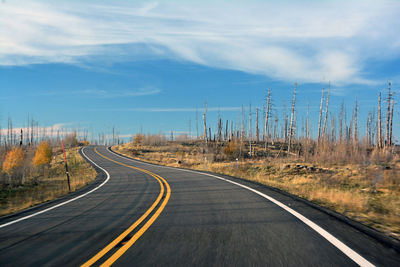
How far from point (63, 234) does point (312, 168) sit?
20771mm

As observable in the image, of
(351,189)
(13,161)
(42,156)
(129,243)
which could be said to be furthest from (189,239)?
(42,156)

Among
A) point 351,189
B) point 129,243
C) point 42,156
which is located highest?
point 129,243

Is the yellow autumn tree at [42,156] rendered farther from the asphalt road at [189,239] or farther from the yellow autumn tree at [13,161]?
the asphalt road at [189,239]

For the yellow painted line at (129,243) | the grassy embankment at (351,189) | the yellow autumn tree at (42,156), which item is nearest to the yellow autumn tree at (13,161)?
the yellow autumn tree at (42,156)

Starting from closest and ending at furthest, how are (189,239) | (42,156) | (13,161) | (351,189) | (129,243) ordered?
1. (129,243)
2. (189,239)
3. (351,189)
4. (13,161)
5. (42,156)

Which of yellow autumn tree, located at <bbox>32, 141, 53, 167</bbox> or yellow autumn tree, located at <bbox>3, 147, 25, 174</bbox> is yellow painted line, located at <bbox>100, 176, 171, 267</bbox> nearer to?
yellow autumn tree, located at <bbox>3, 147, 25, 174</bbox>

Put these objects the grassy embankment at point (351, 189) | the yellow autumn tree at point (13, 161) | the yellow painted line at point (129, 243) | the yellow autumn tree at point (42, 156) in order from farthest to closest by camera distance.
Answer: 1. the yellow autumn tree at point (42, 156)
2. the yellow autumn tree at point (13, 161)
3. the grassy embankment at point (351, 189)
4. the yellow painted line at point (129, 243)

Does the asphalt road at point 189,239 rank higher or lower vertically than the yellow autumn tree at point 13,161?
higher

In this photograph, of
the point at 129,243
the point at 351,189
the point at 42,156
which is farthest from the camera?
the point at 42,156

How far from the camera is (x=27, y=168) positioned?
43875 millimetres

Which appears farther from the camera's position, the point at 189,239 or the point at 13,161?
the point at 13,161

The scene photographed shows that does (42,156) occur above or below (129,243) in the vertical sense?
below

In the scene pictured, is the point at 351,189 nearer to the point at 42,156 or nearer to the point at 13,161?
the point at 13,161

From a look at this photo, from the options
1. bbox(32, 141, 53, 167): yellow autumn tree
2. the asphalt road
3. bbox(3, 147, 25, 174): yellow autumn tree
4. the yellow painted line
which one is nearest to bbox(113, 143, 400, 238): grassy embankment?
the asphalt road
